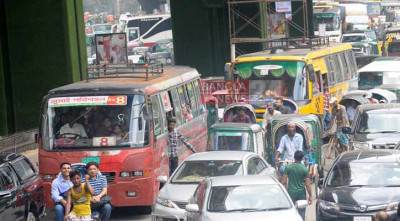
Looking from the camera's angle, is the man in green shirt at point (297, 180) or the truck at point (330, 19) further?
the truck at point (330, 19)

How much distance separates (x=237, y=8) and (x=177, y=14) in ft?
8.93

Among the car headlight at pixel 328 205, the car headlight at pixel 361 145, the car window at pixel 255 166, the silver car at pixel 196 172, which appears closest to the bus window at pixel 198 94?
the car headlight at pixel 361 145

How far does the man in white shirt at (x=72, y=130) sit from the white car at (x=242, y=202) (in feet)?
17.7

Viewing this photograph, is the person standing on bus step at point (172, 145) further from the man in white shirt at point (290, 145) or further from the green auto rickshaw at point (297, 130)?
the man in white shirt at point (290, 145)

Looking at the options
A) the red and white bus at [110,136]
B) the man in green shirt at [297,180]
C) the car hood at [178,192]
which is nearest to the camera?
the man in green shirt at [297,180]

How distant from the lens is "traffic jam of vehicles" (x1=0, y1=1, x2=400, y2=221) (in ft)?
52.5

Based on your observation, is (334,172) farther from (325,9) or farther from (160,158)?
(325,9)

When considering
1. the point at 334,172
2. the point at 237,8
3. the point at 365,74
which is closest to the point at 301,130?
the point at 334,172

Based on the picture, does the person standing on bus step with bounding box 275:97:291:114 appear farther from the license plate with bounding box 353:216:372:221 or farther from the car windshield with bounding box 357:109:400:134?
the license plate with bounding box 353:216:372:221

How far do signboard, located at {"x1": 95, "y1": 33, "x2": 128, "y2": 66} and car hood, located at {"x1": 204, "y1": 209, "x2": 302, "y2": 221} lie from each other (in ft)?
56.2

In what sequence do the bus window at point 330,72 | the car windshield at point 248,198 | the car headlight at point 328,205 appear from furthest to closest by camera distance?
the bus window at point 330,72
the car headlight at point 328,205
the car windshield at point 248,198

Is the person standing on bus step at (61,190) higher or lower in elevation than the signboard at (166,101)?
lower

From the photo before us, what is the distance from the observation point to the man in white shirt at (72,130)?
2025 centimetres

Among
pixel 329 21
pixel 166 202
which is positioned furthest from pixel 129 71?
pixel 329 21
